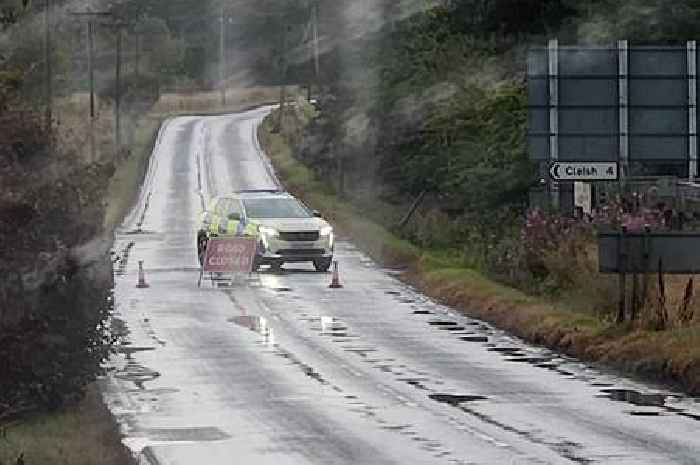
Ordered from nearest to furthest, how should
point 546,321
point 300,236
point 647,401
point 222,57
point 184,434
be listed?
point 184,434 → point 647,401 → point 546,321 → point 300,236 → point 222,57

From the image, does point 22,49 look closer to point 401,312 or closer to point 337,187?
point 401,312

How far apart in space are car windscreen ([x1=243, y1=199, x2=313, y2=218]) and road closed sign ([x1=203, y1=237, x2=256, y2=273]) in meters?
2.82

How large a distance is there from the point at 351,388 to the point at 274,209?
17.2 metres

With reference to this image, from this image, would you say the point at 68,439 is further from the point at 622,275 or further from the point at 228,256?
the point at 228,256

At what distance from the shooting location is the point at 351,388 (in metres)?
19.2

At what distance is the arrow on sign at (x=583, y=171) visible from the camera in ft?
94.9

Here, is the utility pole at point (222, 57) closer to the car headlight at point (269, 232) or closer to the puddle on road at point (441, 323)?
the car headlight at point (269, 232)

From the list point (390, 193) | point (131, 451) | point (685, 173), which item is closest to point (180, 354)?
point (131, 451)

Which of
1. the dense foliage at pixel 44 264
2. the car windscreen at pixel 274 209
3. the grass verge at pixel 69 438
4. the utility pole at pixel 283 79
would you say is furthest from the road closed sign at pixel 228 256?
the utility pole at pixel 283 79

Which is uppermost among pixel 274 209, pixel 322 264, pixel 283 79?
pixel 283 79

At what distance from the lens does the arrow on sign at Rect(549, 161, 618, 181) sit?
94.9ft

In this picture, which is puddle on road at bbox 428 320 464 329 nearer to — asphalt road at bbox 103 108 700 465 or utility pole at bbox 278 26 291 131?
asphalt road at bbox 103 108 700 465

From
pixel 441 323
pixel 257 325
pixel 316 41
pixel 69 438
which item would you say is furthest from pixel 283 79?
pixel 69 438

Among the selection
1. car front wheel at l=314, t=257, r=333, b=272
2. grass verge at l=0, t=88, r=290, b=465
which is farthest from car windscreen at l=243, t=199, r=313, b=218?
grass verge at l=0, t=88, r=290, b=465
